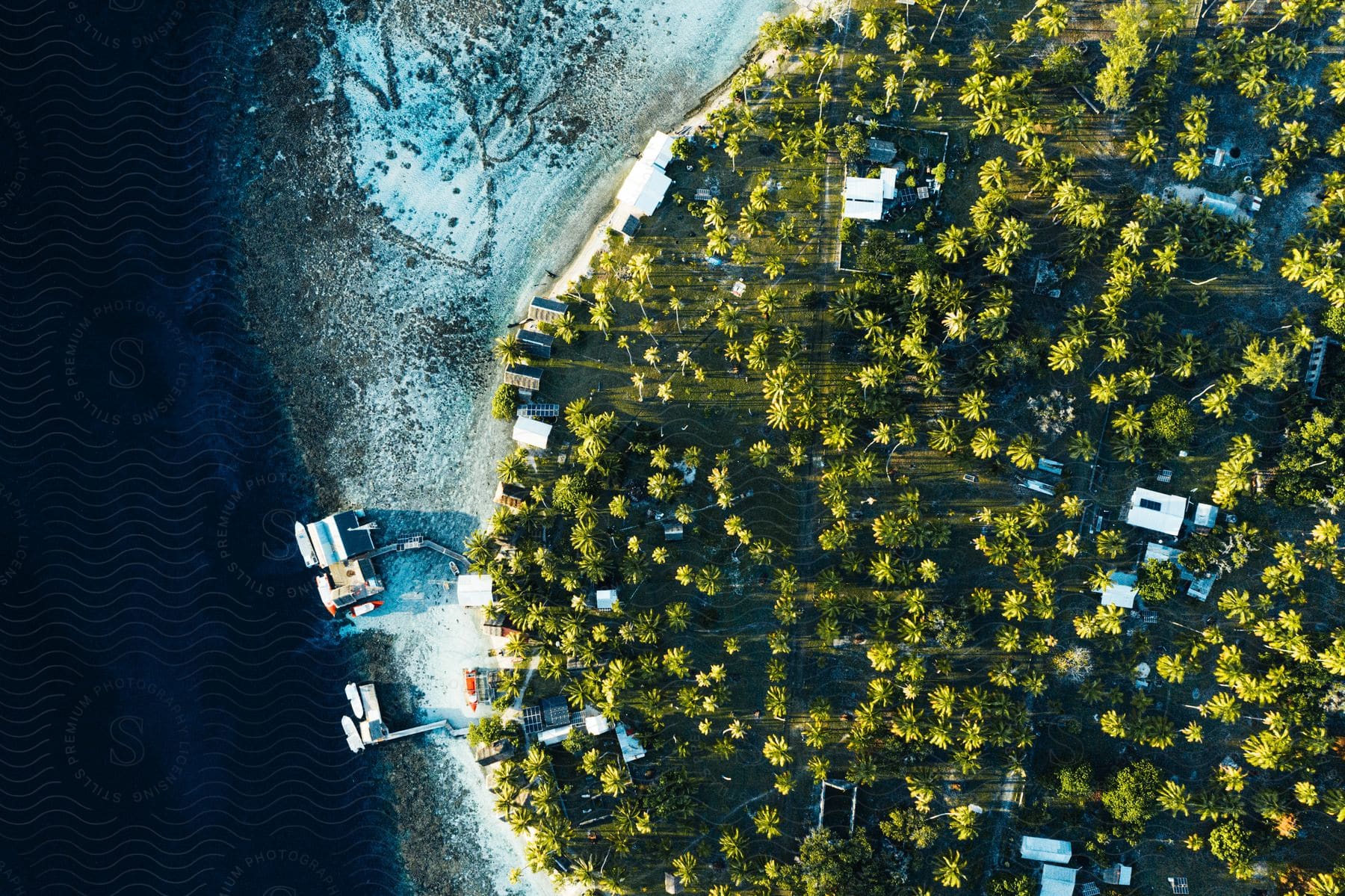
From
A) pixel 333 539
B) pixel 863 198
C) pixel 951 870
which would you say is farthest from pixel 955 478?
pixel 333 539

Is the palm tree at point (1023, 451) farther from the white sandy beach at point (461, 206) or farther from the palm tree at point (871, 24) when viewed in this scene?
the white sandy beach at point (461, 206)

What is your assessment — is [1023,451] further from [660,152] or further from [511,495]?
[511,495]

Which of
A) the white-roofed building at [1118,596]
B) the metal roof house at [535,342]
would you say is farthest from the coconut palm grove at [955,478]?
the metal roof house at [535,342]

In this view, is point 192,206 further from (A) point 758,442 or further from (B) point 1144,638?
(B) point 1144,638

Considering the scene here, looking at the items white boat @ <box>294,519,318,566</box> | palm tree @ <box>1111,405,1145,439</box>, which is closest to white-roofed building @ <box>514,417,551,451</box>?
white boat @ <box>294,519,318,566</box>

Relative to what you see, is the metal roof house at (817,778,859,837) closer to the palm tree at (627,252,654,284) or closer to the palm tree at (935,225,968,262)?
the palm tree at (935,225,968,262)
